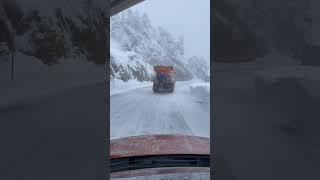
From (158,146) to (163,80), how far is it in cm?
A: 2035

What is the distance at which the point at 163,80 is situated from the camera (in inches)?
1194

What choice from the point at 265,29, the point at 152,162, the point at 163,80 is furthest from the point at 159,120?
the point at 163,80

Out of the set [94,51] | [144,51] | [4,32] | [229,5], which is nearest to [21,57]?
[4,32]

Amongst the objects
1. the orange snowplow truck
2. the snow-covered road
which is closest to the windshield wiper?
the snow-covered road

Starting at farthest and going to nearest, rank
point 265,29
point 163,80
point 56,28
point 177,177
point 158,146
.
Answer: point 163,80, point 158,146, point 177,177, point 265,29, point 56,28

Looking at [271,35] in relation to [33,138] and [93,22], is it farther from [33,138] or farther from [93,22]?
[33,138]

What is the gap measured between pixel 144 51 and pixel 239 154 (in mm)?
88672

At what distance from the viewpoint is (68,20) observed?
421 cm

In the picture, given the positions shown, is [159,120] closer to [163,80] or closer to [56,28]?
[56,28]

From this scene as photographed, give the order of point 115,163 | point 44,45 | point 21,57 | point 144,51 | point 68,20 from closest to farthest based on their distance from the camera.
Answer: point 21,57 → point 44,45 → point 68,20 → point 115,163 → point 144,51

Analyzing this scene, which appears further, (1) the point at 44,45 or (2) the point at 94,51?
(2) the point at 94,51

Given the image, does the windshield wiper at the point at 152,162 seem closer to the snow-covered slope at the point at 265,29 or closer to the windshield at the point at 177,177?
the windshield at the point at 177,177

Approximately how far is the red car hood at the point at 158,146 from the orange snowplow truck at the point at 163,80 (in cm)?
1878

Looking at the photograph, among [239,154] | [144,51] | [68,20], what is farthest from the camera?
[144,51]
